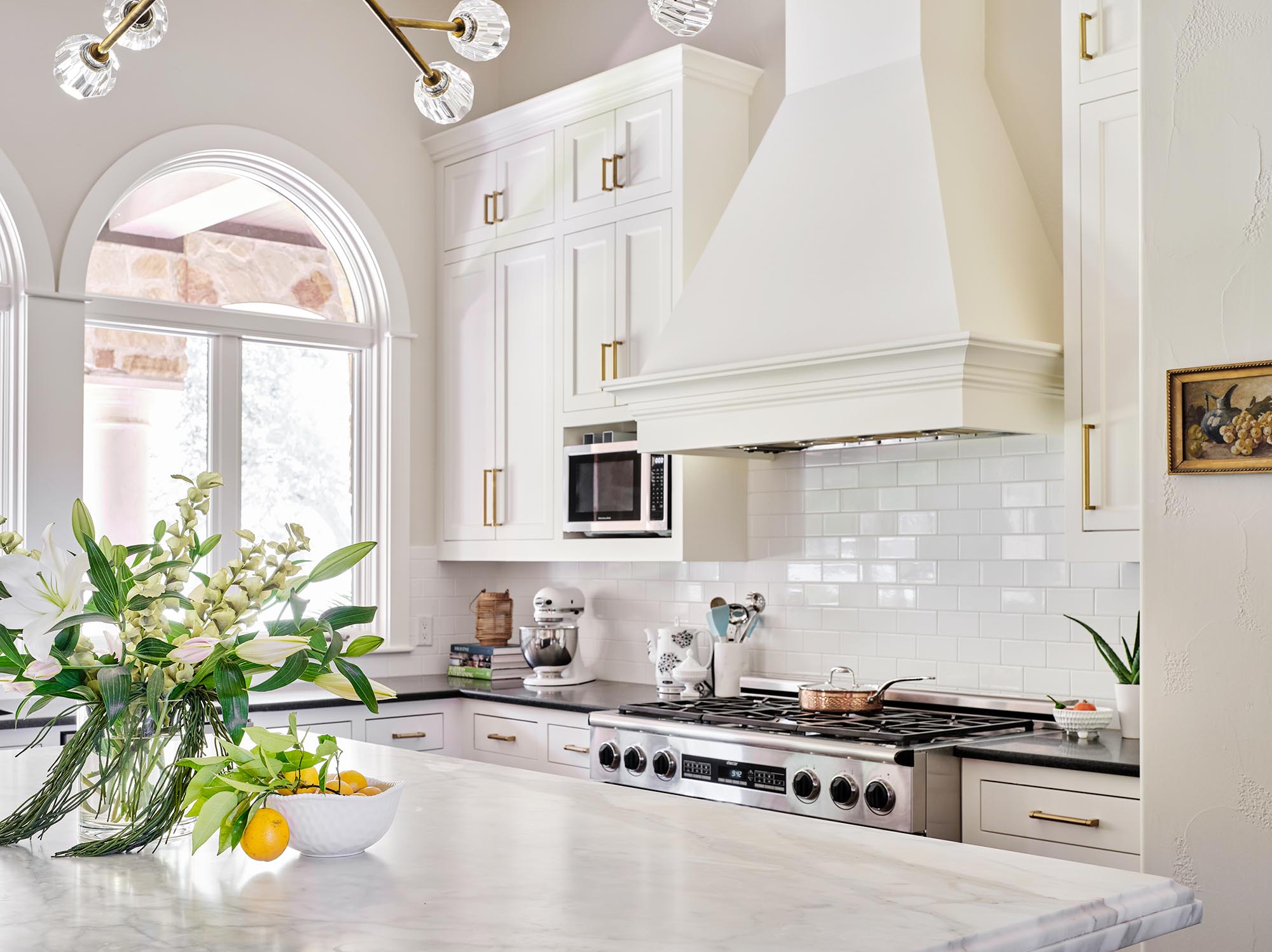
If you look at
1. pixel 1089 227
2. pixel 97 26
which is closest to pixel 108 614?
pixel 1089 227

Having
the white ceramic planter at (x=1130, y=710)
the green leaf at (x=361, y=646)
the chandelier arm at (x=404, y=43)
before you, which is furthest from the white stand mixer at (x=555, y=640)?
the green leaf at (x=361, y=646)

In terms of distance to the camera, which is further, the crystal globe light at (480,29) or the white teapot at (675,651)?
the white teapot at (675,651)

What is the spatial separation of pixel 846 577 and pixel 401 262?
7.25 ft

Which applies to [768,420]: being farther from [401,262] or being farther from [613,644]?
[401,262]

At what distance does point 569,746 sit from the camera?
4.21m

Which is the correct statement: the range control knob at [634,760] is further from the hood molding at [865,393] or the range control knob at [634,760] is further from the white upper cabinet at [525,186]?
the white upper cabinet at [525,186]

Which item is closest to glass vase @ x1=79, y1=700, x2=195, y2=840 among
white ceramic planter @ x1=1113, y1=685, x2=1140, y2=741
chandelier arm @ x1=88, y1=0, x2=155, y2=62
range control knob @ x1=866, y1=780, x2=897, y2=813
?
chandelier arm @ x1=88, y1=0, x2=155, y2=62

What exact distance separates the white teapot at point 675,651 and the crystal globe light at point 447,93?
7.42 ft

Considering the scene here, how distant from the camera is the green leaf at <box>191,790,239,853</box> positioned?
5.05ft

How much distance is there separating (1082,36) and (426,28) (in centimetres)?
184

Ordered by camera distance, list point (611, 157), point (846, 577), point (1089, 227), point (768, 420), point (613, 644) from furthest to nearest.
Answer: point (613, 644) → point (611, 157) → point (846, 577) → point (768, 420) → point (1089, 227)

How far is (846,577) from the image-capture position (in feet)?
13.9

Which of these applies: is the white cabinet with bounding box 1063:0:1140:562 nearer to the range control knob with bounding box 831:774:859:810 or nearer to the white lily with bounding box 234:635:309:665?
the range control knob with bounding box 831:774:859:810

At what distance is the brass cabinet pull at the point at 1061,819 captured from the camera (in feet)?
9.64
